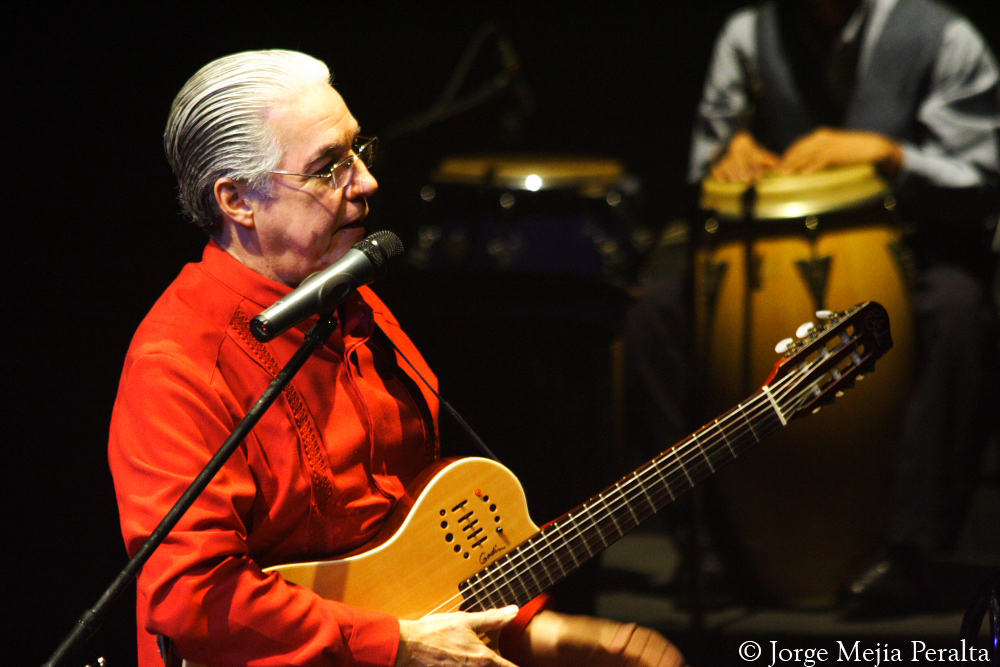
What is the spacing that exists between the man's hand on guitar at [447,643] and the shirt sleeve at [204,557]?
0.03m

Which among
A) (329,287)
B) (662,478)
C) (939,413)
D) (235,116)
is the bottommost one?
(939,413)

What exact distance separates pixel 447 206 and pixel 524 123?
3.16 feet

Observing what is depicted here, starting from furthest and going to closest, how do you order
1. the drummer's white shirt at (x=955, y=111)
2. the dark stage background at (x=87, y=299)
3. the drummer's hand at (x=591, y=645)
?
the drummer's white shirt at (x=955, y=111)
the dark stage background at (x=87, y=299)
the drummer's hand at (x=591, y=645)

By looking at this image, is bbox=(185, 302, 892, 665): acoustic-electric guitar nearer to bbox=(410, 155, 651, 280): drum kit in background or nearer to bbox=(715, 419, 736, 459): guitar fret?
bbox=(715, 419, 736, 459): guitar fret

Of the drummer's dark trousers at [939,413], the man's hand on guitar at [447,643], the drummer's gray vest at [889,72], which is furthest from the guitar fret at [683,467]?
the drummer's gray vest at [889,72]

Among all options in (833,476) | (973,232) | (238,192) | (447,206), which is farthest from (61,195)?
(973,232)

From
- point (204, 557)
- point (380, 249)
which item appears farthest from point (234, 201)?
point (204, 557)

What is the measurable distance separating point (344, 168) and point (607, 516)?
758 millimetres

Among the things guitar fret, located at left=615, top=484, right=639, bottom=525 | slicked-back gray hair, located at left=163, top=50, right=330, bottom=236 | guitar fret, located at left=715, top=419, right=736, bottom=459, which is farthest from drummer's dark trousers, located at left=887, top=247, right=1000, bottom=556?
slicked-back gray hair, located at left=163, top=50, right=330, bottom=236

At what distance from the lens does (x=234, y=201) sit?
1701 mm

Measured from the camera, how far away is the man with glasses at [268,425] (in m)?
1.51

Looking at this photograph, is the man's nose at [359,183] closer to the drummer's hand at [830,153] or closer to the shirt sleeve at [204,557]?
the shirt sleeve at [204,557]

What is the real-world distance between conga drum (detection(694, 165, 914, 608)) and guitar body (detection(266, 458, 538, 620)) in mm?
1266

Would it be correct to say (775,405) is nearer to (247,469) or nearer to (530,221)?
(247,469)
